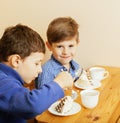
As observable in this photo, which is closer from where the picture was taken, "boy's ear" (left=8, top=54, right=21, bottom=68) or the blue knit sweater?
the blue knit sweater

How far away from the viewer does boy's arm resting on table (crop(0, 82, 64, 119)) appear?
833 mm

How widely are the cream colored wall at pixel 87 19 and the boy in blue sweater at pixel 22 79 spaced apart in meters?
0.86

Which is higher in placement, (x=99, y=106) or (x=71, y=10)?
(x=71, y=10)

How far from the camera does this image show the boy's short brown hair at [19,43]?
3.18 feet

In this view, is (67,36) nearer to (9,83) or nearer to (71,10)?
(71,10)

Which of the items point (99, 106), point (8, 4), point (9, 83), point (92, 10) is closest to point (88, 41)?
point (92, 10)

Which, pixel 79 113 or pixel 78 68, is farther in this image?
pixel 78 68

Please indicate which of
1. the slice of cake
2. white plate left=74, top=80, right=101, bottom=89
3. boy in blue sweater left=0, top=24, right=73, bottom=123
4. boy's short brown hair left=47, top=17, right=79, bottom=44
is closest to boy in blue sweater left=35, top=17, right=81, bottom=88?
boy's short brown hair left=47, top=17, right=79, bottom=44

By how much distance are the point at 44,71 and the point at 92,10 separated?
555 mm

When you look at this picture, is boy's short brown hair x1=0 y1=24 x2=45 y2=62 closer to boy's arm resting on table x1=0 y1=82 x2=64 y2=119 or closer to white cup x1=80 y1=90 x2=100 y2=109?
boy's arm resting on table x1=0 y1=82 x2=64 y2=119

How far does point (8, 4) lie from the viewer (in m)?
1.95

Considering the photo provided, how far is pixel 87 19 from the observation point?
183 centimetres

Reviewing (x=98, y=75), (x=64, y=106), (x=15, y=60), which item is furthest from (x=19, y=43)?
(x=98, y=75)

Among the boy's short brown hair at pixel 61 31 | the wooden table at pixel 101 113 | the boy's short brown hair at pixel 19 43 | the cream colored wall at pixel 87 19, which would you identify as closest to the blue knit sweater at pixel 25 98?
the boy's short brown hair at pixel 19 43
